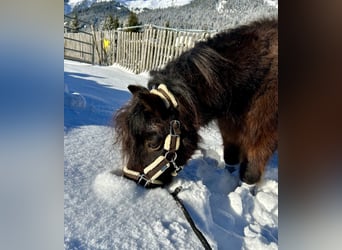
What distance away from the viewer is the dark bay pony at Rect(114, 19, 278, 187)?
2.54 feet

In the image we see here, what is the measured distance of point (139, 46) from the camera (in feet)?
2.45

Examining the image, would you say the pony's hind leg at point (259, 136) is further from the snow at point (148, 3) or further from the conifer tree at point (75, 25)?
the conifer tree at point (75, 25)

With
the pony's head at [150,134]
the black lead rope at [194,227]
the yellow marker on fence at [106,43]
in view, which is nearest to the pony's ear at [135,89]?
the pony's head at [150,134]

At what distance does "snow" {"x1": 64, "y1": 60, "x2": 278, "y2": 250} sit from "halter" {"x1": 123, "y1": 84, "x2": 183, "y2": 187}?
0.09ft

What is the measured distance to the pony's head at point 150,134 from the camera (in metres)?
0.76

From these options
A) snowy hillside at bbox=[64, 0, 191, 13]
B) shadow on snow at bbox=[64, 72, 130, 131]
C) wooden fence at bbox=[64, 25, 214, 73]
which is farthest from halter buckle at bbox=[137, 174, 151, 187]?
snowy hillside at bbox=[64, 0, 191, 13]

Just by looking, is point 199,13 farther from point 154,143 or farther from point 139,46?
point 154,143

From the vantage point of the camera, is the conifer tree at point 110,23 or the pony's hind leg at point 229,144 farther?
the pony's hind leg at point 229,144

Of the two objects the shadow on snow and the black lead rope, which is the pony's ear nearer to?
the shadow on snow

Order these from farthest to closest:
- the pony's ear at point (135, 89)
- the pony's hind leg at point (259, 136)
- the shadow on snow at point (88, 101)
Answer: the pony's hind leg at point (259, 136), the pony's ear at point (135, 89), the shadow on snow at point (88, 101)
